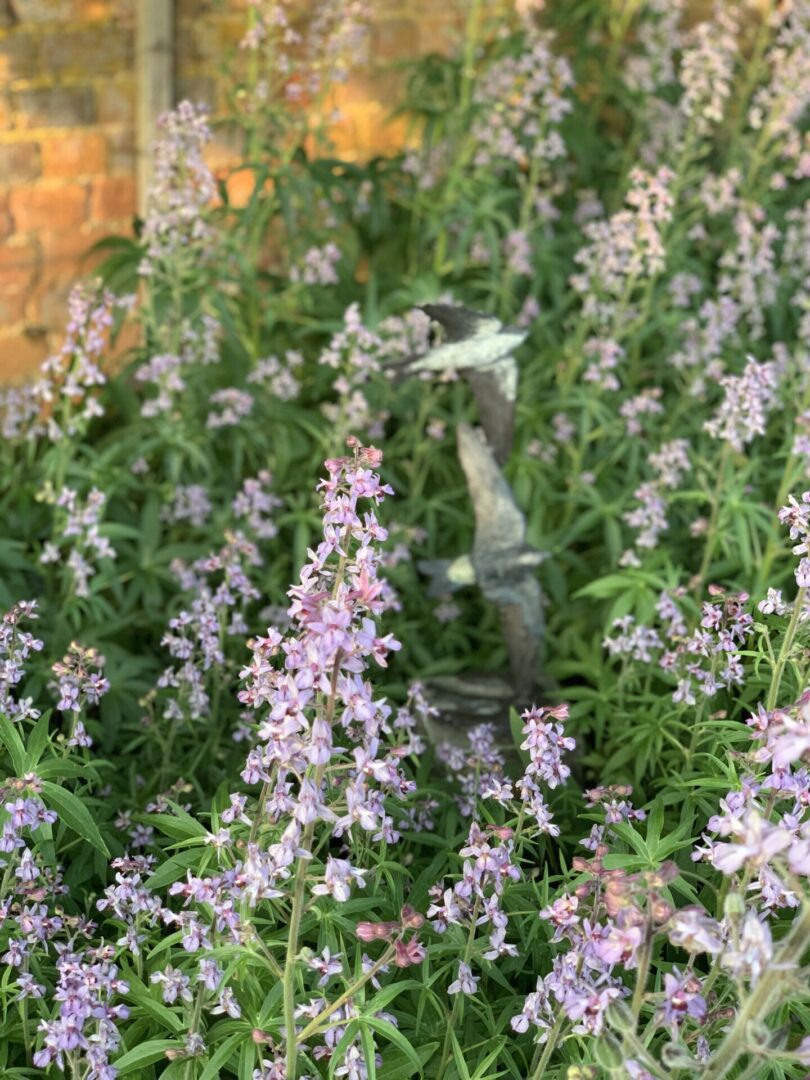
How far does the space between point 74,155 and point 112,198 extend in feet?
0.65

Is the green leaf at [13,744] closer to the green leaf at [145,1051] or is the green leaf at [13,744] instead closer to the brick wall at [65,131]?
the green leaf at [145,1051]

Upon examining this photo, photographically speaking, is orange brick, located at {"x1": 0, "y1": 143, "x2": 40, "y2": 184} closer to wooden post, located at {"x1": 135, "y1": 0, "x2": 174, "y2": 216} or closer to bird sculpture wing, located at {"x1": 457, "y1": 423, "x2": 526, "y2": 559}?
wooden post, located at {"x1": 135, "y1": 0, "x2": 174, "y2": 216}

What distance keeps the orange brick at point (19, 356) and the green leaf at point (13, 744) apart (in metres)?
2.59

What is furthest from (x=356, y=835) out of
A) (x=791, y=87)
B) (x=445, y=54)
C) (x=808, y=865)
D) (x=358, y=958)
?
(x=445, y=54)

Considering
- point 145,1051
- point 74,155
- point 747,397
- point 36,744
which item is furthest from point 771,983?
point 74,155

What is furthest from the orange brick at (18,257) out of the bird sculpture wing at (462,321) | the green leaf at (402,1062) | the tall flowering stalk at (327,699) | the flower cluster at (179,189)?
the green leaf at (402,1062)

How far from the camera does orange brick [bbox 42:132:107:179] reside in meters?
4.20

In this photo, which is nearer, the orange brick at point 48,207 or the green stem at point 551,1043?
the green stem at point 551,1043

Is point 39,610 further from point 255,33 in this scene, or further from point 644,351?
point 644,351

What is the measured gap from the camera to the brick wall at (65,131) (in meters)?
4.08

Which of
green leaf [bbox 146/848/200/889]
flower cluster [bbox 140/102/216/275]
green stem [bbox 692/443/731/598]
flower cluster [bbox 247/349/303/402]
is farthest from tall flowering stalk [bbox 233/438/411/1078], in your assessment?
flower cluster [bbox 247/349/303/402]

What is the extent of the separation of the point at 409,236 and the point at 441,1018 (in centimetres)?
305

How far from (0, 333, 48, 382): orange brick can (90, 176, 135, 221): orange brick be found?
0.49 m

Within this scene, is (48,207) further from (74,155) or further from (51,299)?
(51,299)
